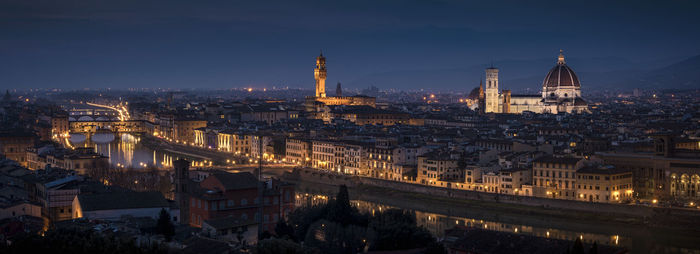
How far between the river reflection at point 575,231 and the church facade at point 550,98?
121 ft

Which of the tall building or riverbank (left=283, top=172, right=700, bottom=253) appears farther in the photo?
riverbank (left=283, top=172, right=700, bottom=253)

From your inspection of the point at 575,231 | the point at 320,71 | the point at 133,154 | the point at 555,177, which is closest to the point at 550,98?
the point at 320,71

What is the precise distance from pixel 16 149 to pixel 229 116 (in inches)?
928

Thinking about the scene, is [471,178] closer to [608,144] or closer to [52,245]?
[608,144]

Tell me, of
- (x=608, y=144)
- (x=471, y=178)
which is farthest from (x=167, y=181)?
(x=608, y=144)

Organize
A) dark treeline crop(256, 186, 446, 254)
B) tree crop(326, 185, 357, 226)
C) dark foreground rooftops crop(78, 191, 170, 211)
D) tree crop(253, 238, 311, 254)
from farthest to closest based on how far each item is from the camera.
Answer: tree crop(326, 185, 357, 226)
dark foreground rooftops crop(78, 191, 170, 211)
dark treeline crop(256, 186, 446, 254)
tree crop(253, 238, 311, 254)

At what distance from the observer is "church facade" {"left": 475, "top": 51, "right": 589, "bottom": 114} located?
57969 mm

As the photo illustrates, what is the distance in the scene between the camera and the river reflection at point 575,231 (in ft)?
60.9

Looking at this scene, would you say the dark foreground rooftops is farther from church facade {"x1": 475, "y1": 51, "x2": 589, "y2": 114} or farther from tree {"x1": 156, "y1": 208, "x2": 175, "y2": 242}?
church facade {"x1": 475, "y1": 51, "x2": 589, "y2": 114}

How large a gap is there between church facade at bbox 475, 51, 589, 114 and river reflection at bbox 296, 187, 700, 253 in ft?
121

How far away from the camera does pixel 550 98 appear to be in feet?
194

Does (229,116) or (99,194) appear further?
(229,116)

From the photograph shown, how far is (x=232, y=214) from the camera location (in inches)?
653

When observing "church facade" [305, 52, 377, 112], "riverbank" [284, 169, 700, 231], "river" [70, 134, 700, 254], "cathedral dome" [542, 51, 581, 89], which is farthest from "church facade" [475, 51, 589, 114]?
"river" [70, 134, 700, 254]
